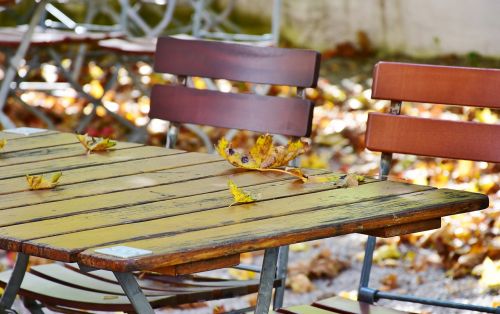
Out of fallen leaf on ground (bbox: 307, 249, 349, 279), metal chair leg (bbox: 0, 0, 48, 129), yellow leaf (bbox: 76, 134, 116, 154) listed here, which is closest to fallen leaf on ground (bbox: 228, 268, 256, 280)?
fallen leaf on ground (bbox: 307, 249, 349, 279)

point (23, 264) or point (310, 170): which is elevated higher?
point (310, 170)

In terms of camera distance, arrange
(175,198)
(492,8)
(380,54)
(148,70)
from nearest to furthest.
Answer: (175,198) → (492,8) → (380,54) → (148,70)

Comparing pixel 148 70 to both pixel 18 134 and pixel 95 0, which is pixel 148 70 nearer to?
pixel 95 0

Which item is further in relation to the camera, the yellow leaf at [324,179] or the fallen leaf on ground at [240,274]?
the fallen leaf on ground at [240,274]

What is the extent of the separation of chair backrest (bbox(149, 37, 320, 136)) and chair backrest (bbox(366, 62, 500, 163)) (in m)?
0.22

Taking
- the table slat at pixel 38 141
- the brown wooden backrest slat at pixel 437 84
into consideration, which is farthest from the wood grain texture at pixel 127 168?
the brown wooden backrest slat at pixel 437 84

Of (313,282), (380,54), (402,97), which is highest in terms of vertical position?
(402,97)

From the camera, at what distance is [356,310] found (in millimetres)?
2350

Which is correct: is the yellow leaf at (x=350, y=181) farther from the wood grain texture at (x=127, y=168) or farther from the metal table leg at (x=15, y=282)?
the metal table leg at (x=15, y=282)

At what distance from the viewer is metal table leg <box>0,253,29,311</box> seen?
2.44 m

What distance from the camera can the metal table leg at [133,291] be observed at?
5.58 ft

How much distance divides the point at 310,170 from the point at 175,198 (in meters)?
0.42

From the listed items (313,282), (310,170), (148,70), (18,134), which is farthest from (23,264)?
(148,70)

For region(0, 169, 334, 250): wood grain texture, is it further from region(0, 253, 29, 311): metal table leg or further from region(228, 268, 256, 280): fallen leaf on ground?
region(228, 268, 256, 280): fallen leaf on ground
